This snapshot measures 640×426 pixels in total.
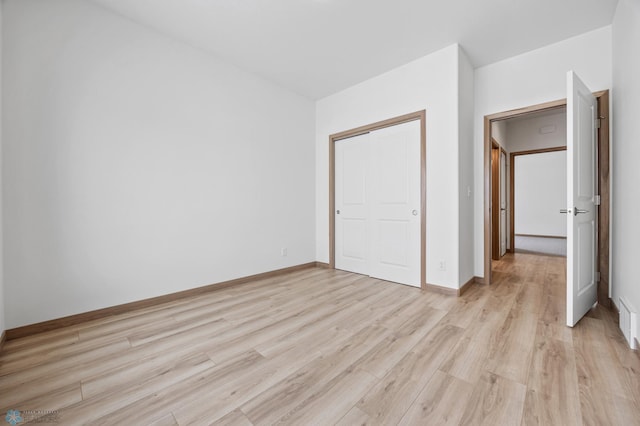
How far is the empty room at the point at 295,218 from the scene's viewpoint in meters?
1.44

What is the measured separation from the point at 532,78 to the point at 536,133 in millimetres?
3252

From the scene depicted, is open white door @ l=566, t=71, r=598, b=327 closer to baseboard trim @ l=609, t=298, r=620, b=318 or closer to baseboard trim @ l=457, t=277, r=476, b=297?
baseboard trim @ l=609, t=298, r=620, b=318

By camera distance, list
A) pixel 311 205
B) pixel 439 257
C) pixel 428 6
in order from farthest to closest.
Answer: pixel 311 205 < pixel 439 257 < pixel 428 6

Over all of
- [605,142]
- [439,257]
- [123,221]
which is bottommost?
[439,257]

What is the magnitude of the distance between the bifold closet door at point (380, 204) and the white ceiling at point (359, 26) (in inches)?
37.4

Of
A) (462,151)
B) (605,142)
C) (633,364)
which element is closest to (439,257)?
(462,151)

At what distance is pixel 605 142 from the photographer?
257 centimetres

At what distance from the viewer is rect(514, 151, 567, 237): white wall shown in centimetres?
768

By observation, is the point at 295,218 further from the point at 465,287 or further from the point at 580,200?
the point at 580,200

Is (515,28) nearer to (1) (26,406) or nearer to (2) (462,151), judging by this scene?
(2) (462,151)

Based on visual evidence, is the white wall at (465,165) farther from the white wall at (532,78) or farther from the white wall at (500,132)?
the white wall at (500,132)

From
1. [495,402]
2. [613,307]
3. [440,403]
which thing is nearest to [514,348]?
[495,402]

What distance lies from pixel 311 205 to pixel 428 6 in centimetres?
289

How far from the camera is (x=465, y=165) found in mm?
3088
